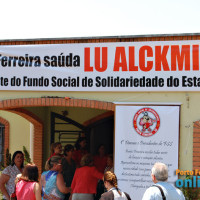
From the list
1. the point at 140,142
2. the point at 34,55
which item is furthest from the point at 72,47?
the point at 140,142

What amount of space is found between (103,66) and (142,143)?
174cm

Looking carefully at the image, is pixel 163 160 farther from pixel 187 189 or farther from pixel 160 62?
pixel 160 62

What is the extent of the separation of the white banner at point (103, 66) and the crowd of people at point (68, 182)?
1.47m

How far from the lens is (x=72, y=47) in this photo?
29.7ft

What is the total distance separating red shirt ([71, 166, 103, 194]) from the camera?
834 cm

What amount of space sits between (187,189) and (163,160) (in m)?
0.70

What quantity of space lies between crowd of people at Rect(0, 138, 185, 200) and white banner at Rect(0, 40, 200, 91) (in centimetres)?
147

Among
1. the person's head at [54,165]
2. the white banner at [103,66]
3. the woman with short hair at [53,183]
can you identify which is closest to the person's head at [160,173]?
the woman with short hair at [53,183]

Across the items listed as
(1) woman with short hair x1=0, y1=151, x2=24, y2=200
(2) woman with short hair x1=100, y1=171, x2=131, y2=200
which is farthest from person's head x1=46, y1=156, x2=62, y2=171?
(2) woman with short hair x1=100, y1=171, x2=131, y2=200

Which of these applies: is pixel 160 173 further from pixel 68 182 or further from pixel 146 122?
pixel 68 182

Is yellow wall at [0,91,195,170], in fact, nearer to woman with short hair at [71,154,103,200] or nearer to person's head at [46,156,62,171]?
woman with short hair at [71,154,103,200]

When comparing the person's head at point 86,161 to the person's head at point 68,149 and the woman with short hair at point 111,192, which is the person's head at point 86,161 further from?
the woman with short hair at point 111,192

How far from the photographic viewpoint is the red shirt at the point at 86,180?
8336 mm

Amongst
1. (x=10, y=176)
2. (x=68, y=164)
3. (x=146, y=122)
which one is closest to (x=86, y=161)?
(x=146, y=122)
